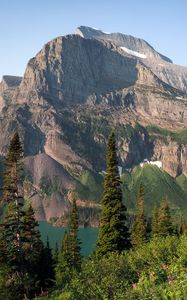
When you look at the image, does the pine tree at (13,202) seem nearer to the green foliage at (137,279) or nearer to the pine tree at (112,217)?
the green foliage at (137,279)

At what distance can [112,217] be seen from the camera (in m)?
58.8

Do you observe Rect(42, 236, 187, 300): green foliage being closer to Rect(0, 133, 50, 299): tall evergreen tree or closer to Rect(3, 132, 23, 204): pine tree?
Rect(0, 133, 50, 299): tall evergreen tree

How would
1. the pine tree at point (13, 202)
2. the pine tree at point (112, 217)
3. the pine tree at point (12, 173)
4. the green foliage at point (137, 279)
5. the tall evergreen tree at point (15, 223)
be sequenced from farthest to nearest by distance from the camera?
the pine tree at point (112, 217)
the pine tree at point (12, 173)
the pine tree at point (13, 202)
the tall evergreen tree at point (15, 223)
the green foliage at point (137, 279)

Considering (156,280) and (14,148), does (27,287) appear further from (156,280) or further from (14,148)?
(156,280)

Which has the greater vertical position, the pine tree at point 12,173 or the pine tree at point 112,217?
the pine tree at point 12,173

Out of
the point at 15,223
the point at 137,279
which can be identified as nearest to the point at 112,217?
the point at 15,223

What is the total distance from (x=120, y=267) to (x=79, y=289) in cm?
500

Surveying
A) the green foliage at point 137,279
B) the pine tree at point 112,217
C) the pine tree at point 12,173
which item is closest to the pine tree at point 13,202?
the pine tree at point 12,173

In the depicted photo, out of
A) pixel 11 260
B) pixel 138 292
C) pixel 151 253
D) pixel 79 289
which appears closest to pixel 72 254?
pixel 11 260

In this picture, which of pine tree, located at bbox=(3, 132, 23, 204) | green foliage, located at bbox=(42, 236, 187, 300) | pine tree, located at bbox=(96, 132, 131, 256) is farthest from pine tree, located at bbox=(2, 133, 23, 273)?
pine tree, located at bbox=(96, 132, 131, 256)

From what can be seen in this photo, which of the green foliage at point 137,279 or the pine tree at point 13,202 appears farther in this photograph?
the pine tree at point 13,202

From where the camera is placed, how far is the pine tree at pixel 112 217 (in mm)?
58625

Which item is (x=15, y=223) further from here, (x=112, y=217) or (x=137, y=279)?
(x=112, y=217)

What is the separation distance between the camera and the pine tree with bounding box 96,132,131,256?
58.6 metres
